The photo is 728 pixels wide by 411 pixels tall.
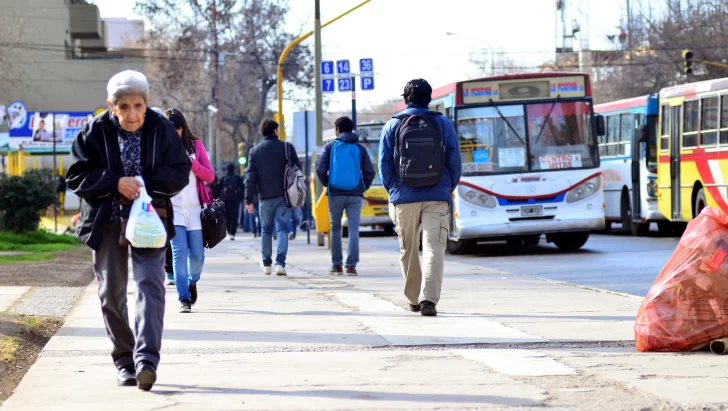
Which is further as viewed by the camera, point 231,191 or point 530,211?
point 231,191

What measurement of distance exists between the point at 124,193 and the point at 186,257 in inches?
178

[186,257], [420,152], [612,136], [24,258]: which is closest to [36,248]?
[24,258]

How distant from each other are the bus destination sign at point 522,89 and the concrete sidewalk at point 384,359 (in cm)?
783

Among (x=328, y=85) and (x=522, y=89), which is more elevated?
(x=328, y=85)

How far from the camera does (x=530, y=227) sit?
19.6 metres

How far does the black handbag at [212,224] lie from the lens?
35.7 feet

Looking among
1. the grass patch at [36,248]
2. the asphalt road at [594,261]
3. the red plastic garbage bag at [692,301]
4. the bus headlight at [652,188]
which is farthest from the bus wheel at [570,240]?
the red plastic garbage bag at [692,301]

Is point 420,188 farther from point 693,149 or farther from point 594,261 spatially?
point 693,149

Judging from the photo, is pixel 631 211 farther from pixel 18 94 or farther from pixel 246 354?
pixel 18 94

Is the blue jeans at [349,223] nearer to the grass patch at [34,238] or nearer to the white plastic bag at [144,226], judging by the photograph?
the white plastic bag at [144,226]

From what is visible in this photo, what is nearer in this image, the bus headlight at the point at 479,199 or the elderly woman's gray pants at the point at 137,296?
the elderly woman's gray pants at the point at 137,296

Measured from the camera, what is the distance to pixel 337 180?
599 inches

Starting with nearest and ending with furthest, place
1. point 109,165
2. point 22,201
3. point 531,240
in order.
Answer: point 109,165 < point 531,240 < point 22,201

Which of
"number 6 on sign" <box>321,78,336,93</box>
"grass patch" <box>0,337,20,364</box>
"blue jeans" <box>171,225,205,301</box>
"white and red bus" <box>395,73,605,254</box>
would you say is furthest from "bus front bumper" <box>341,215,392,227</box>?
"grass patch" <box>0,337,20,364</box>
